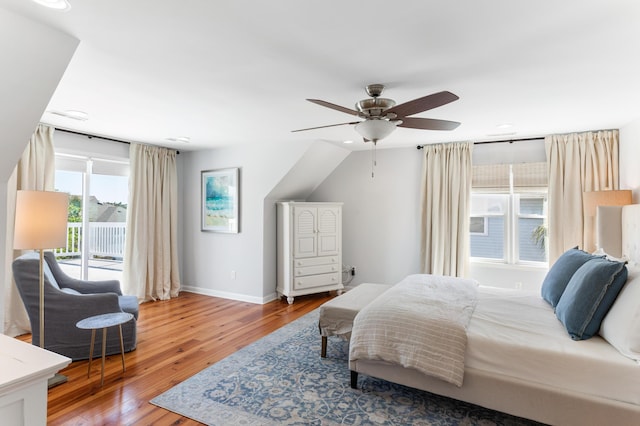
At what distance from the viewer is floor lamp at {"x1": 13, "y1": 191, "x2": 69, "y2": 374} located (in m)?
2.42

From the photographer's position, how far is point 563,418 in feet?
6.06

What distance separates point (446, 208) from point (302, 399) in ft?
10.8

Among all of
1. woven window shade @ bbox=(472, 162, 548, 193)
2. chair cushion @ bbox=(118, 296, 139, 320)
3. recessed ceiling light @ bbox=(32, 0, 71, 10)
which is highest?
recessed ceiling light @ bbox=(32, 0, 71, 10)

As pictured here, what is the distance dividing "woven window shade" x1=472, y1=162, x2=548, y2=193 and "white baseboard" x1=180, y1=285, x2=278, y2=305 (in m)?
3.38

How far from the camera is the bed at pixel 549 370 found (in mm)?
1759

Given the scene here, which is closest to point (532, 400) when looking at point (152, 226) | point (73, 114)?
point (73, 114)

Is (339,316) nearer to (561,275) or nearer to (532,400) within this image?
(532,400)

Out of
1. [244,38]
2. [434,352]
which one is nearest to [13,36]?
[244,38]

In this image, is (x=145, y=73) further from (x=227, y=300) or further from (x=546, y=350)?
(x=227, y=300)

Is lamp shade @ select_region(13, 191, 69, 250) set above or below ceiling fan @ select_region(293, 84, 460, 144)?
below

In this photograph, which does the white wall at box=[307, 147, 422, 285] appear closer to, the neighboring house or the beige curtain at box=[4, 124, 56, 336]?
the neighboring house

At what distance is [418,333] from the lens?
2.19 metres

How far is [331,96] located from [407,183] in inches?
104

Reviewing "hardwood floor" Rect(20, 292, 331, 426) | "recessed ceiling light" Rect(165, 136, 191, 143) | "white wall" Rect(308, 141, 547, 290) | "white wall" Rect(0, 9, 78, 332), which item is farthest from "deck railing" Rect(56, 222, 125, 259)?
"white wall" Rect(308, 141, 547, 290)
